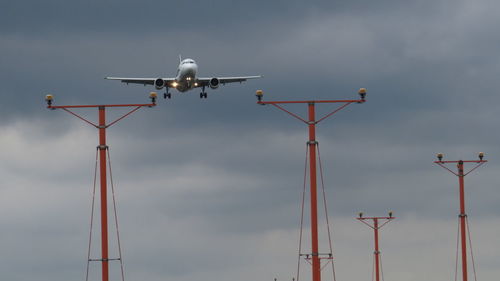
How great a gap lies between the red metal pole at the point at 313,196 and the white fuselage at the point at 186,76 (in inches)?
2753

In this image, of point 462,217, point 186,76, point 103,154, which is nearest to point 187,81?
point 186,76

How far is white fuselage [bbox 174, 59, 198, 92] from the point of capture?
130 metres

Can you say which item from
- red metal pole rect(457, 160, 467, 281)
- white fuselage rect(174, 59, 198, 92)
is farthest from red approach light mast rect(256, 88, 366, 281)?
white fuselage rect(174, 59, 198, 92)

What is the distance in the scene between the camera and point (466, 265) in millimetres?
88250

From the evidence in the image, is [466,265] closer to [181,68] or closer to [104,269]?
[104,269]

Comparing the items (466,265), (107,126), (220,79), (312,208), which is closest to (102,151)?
(107,126)

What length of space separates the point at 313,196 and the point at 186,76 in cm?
7238

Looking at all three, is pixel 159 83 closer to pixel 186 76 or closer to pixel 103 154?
pixel 186 76

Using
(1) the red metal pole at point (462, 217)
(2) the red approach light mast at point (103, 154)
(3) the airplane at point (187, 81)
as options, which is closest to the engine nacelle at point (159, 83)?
(3) the airplane at point (187, 81)

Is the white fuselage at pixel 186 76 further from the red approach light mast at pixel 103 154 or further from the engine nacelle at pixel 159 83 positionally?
the red approach light mast at pixel 103 154

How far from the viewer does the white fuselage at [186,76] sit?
130 metres

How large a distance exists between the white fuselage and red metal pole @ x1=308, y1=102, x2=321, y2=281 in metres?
69.9

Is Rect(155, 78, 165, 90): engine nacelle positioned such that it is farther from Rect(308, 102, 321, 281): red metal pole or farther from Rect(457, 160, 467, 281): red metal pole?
Rect(308, 102, 321, 281): red metal pole

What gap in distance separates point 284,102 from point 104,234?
11.4 meters
